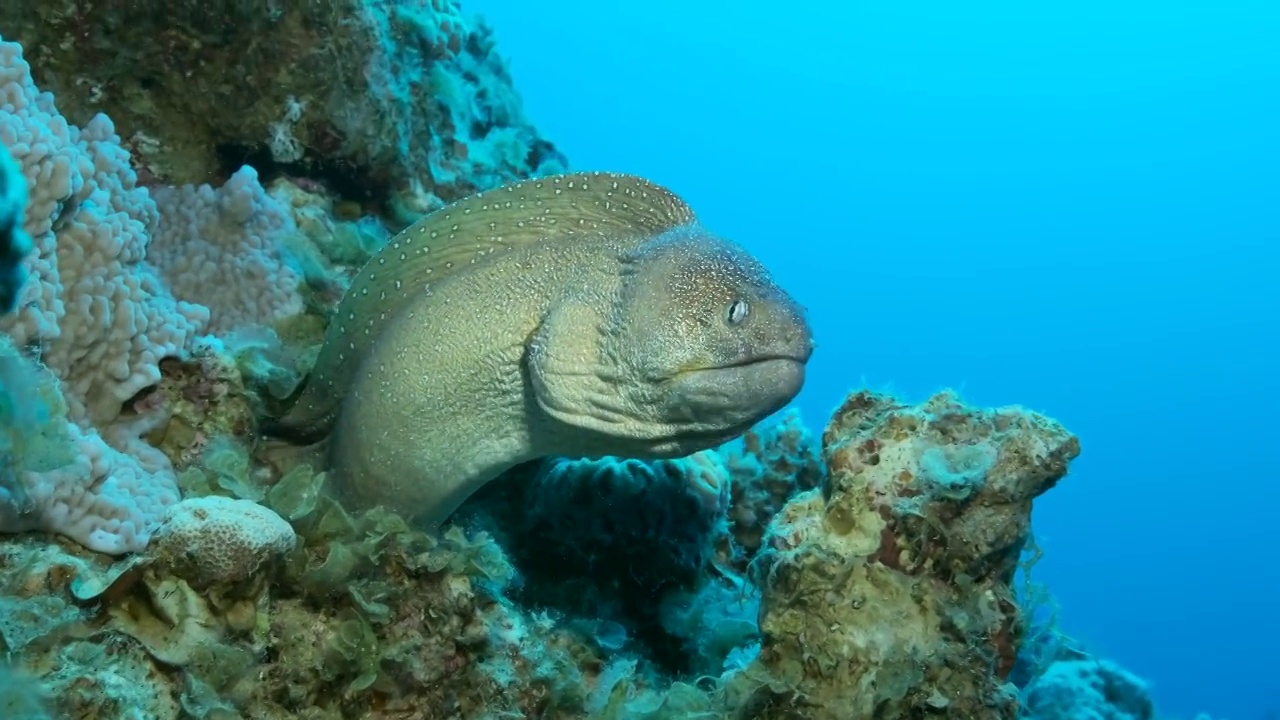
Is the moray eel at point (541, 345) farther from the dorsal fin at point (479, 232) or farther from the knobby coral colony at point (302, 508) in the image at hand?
the knobby coral colony at point (302, 508)

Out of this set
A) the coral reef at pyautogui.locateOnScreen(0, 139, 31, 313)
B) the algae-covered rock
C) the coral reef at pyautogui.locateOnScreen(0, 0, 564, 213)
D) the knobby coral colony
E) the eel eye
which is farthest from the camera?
the coral reef at pyautogui.locateOnScreen(0, 0, 564, 213)

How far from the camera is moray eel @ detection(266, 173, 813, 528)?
2967 millimetres

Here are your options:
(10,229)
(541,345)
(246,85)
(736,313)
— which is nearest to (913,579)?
(736,313)

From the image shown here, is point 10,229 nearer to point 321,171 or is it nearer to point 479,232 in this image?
point 479,232

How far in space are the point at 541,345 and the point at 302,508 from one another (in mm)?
1002

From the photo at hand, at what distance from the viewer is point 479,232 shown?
3.62 meters

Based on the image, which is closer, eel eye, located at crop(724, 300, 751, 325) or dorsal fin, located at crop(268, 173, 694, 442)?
eel eye, located at crop(724, 300, 751, 325)

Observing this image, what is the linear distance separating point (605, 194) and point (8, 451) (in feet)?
7.25

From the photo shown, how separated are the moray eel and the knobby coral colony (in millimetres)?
412

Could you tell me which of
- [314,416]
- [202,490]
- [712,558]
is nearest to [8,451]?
[202,490]

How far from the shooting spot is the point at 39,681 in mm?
2010

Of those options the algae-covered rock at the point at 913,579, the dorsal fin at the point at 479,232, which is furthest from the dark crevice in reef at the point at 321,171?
the algae-covered rock at the point at 913,579

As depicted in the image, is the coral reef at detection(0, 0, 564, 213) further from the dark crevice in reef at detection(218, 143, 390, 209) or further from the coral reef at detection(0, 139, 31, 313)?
the coral reef at detection(0, 139, 31, 313)

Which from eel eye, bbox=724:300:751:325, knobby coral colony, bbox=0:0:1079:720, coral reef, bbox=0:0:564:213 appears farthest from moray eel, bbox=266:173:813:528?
coral reef, bbox=0:0:564:213
